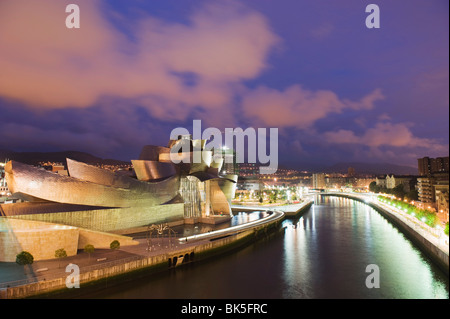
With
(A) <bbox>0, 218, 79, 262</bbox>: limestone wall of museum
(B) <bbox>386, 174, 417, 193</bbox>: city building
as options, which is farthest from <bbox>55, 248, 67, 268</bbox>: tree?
(B) <bbox>386, 174, 417, 193</bbox>: city building

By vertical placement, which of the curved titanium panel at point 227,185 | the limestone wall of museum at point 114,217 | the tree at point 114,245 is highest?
the curved titanium panel at point 227,185

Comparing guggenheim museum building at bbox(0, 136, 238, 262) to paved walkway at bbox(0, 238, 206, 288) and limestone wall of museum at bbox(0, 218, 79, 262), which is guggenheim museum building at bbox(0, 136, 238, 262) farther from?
paved walkway at bbox(0, 238, 206, 288)

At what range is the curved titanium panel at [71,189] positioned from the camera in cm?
1783

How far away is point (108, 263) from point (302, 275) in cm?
1134

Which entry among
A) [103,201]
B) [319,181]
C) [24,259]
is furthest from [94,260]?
[319,181]

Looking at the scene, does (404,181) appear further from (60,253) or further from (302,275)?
(60,253)

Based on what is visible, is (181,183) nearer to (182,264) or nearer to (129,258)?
(182,264)

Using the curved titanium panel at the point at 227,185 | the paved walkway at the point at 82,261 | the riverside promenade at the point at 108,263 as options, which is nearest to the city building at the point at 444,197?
the riverside promenade at the point at 108,263

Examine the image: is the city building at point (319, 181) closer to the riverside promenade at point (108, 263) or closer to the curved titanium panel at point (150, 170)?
the curved titanium panel at point (150, 170)

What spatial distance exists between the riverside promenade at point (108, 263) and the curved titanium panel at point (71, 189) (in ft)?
13.3

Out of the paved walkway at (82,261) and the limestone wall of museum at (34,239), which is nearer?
the paved walkway at (82,261)

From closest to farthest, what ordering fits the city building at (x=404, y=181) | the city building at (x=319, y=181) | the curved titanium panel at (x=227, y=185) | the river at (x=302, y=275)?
1. the river at (x=302, y=275)
2. the curved titanium panel at (x=227, y=185)
3. the city building at (x=404, y=181)
4. the city building at (x=319, y=181)
